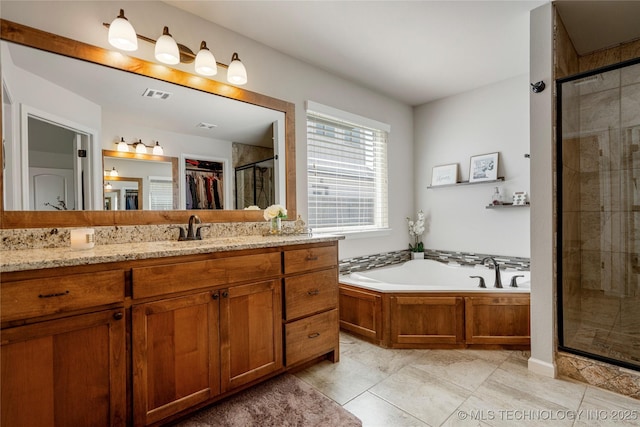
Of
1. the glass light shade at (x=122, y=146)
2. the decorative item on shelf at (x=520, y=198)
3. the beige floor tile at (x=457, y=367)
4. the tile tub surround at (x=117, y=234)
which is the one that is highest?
the glass light shade at (x=122, y=146)

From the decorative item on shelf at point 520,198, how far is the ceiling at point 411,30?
1225mm

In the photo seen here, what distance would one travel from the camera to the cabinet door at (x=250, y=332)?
1.68 meters

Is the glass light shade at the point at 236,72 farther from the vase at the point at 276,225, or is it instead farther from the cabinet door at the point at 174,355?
the cabinet door at the point at 174,355

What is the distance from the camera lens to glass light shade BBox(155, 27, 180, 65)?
187cm

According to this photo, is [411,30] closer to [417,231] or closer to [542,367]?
[417,231]

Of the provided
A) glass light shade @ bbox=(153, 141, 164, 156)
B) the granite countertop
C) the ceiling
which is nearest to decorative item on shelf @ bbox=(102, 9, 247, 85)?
the ceiling

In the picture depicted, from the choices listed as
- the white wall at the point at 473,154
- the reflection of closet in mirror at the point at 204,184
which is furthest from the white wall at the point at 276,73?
the reflection of closet in mirror at the point at 204,184

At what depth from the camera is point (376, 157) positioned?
11.9 feet

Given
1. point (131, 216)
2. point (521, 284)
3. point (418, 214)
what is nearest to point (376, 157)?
point (418, 214)

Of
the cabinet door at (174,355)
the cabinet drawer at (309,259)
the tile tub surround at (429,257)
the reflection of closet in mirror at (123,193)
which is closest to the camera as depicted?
the cabinet door at (174,355)

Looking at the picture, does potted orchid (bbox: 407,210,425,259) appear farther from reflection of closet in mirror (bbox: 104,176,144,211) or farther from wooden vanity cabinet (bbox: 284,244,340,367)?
reflection of closet in mirror (bbox: 104,176,144,211)

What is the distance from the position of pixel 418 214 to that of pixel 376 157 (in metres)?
0.95

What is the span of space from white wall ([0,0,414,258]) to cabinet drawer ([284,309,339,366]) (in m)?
1.02

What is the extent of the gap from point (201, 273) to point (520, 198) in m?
3.08
